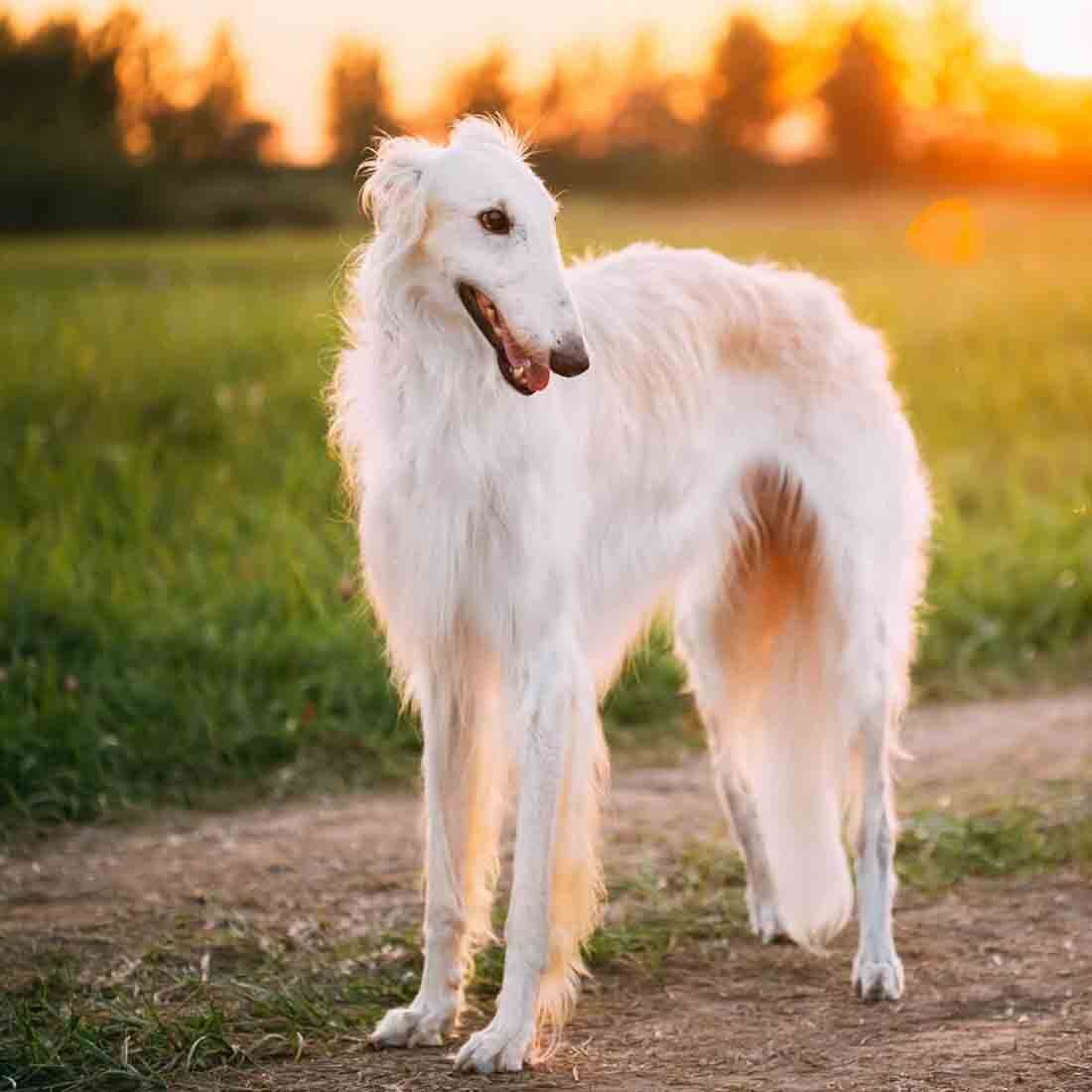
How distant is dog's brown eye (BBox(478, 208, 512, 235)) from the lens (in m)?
3.64

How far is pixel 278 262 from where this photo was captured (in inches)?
713

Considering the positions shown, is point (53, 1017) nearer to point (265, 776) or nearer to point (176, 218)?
point (265, 776)

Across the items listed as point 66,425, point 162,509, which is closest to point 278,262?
point 66,425

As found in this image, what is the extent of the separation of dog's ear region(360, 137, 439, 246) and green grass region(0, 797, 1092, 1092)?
6.02 feet

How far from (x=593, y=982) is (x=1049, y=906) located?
1.36 metres

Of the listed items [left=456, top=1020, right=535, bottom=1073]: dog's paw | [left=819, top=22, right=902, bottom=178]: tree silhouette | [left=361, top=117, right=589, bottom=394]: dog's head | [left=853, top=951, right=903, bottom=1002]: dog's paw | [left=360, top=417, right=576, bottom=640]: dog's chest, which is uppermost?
[left=819, top=22, right=902, bottom=178]: tree silhouette

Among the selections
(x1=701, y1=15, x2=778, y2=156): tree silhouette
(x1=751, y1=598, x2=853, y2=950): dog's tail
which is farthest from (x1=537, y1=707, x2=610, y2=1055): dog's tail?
(x1=701, y1=15, x2=778, y2=156): tree silhouette

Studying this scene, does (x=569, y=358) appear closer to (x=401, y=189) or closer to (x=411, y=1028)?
(x=401, y=189)

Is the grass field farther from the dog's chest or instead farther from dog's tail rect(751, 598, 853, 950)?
dog's tail rect(751, 598, 853, 950)

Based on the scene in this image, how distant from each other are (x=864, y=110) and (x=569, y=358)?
34.4 meters

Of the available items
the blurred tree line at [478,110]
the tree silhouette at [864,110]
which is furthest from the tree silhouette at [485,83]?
the tree silhouette at [864,110]

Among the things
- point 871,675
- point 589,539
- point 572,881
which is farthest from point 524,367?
point 871,675

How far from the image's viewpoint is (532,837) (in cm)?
384

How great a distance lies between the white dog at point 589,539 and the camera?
374 centimetres
